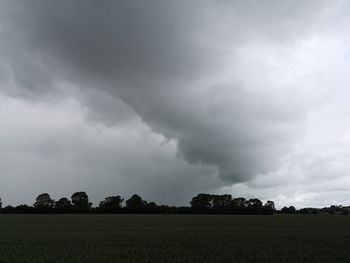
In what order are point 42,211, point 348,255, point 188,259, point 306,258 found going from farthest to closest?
point 42,211 < point 348,255 < point 306,258 < point 188,259

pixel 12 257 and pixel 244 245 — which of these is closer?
pixel 12 257

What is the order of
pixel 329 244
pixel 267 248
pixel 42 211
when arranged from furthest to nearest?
pixel 42 211 < pixel 329 244 < pixel 267 248

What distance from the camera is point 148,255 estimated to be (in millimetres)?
27641

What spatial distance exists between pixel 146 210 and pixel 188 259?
173 metres

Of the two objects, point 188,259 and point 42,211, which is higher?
point 42,211

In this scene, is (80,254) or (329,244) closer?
(80,254)

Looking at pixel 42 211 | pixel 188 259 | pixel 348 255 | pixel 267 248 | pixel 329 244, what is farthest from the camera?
pixel 42 211

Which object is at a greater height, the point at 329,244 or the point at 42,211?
the point at 42,211

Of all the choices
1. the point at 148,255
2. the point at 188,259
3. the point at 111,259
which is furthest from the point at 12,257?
the point at 188,259

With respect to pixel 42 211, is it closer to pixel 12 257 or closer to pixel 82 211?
pixel 82 211

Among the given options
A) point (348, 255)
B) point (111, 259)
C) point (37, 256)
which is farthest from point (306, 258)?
point (37, 256)

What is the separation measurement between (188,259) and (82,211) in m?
180

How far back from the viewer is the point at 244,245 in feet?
114

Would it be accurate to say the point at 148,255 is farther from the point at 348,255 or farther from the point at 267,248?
the point at 348,255
